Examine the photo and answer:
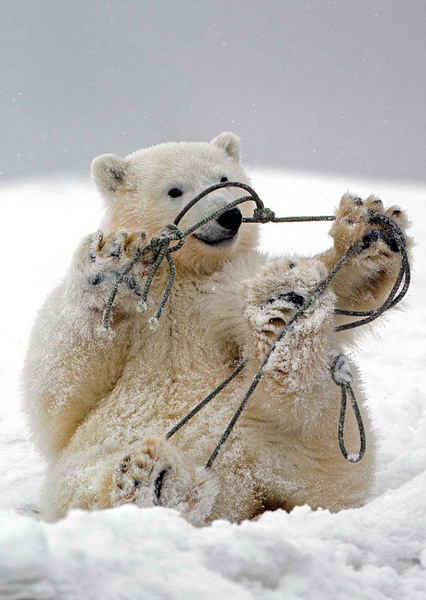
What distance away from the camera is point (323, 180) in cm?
1014

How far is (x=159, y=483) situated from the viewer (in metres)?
1.73

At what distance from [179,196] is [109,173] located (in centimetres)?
37

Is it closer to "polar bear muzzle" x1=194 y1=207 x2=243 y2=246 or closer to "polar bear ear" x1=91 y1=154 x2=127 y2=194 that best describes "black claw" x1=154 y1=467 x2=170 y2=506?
"polar bear muzzle" x1=194 y1=207 x2=243 y2=246

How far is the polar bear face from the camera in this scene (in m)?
2.48

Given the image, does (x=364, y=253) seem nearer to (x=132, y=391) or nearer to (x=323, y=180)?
(x=132, y=391)

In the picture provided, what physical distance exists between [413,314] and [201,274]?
3.00 metres

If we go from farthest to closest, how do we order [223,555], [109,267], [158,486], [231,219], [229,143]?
[229,143] < [231,219] < [109,267] < [158,486] < [223,555]

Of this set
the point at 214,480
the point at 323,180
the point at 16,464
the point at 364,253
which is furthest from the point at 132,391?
the point at 323,180

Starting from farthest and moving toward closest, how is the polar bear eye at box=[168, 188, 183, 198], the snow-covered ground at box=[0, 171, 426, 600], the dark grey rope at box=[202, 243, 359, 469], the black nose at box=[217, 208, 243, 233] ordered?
the polar bear eye at box=[168, 188, 183, 198], the black nose at box=[217, 208, 243, 233], the dark grey rope at box=[202, 243, 359, 469], the snow-covered ground at box=[0, 171, 426, 600]

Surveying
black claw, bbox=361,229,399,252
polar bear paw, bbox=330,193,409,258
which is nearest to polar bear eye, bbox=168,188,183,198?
polar bear paw, bbox=330,193,409,258

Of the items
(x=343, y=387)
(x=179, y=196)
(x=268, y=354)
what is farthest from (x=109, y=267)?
(x=343, y=387)

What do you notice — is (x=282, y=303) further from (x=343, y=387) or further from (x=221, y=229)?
(x=221, y=229)

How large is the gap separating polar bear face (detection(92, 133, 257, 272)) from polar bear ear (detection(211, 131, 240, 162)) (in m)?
0.13

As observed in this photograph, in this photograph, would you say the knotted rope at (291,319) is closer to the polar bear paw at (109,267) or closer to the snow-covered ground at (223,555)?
the polar bear paw at (109,267)
